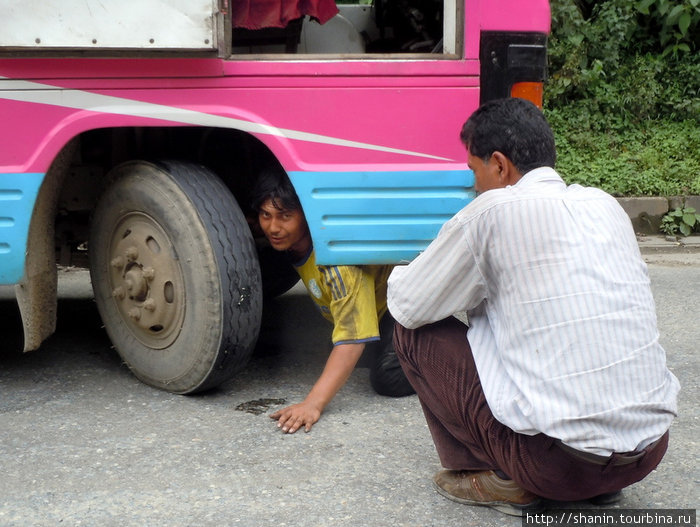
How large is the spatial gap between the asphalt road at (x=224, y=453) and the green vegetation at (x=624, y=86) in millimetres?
3499

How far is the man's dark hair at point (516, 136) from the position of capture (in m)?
2.28

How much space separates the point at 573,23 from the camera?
7.56m

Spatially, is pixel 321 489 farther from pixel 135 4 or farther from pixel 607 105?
pixel 607 105

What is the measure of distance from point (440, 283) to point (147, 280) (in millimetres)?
1299

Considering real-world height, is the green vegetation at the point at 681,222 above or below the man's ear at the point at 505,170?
below

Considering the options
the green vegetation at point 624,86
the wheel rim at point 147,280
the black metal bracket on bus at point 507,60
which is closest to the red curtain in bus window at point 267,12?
the black metal bracket on bus at point 507,60

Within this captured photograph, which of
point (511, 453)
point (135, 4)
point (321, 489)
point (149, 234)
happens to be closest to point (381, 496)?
point (321, 489)

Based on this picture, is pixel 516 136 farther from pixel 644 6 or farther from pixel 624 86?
pixel 644 6

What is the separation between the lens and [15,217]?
3.02 meters

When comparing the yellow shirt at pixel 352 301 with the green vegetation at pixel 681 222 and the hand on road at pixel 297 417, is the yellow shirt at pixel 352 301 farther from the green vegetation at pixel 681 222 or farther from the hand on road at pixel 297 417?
the green vegetation at pixel 681 222

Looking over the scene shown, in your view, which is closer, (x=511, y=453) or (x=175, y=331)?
(x=511, y=453)

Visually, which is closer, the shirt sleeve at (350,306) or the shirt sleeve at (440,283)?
the shirt sleeve at (440,283)

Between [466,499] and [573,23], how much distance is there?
5.90 m

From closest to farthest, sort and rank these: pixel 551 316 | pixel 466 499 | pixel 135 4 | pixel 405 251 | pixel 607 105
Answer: pixel 551 316 < pixel 466 499 < pixel 135 4 < pixel 405 251 < pixel 607 105
